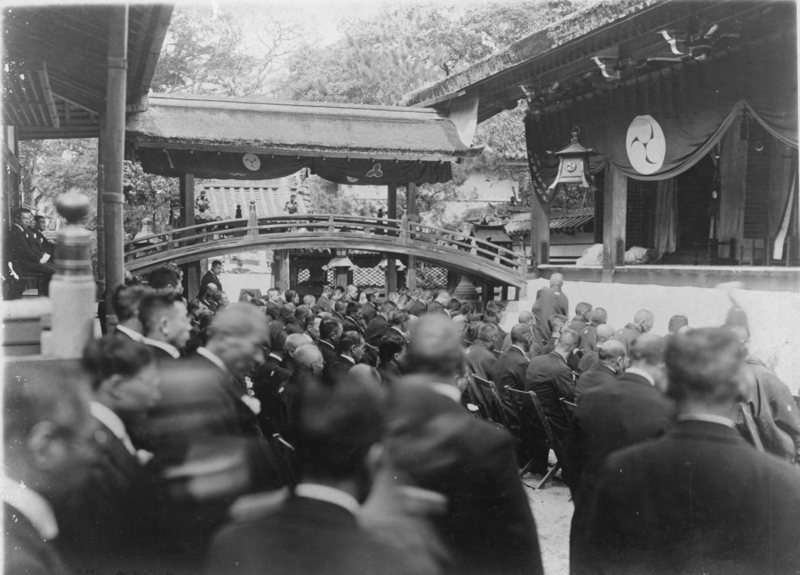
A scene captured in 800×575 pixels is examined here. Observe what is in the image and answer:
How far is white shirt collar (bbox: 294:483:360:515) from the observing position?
7.25 ft

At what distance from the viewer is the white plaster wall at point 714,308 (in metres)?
6.01

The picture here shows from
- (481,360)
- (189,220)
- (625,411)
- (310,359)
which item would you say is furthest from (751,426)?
(189,220)

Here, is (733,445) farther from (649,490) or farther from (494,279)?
(494,279)

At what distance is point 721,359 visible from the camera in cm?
247

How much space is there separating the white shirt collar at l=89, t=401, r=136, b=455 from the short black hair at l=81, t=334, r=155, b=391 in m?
0.07

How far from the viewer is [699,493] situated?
2.43 meters

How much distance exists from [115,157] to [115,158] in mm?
11

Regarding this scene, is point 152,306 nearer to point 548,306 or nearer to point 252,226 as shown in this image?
point 548,306

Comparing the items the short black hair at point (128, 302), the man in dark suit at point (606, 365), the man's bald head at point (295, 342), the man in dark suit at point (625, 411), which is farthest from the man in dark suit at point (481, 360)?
the short black hair at point (128, 302)

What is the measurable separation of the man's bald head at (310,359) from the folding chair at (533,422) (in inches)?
78.7

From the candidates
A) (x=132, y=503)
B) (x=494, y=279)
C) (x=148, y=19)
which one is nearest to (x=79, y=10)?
(x=148, y=19)

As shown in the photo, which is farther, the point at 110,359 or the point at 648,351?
the point at 648,351

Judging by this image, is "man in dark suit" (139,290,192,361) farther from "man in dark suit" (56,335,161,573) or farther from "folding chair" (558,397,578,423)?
"folding chair" (558,397,578,423)

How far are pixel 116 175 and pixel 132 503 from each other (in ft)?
7.98
